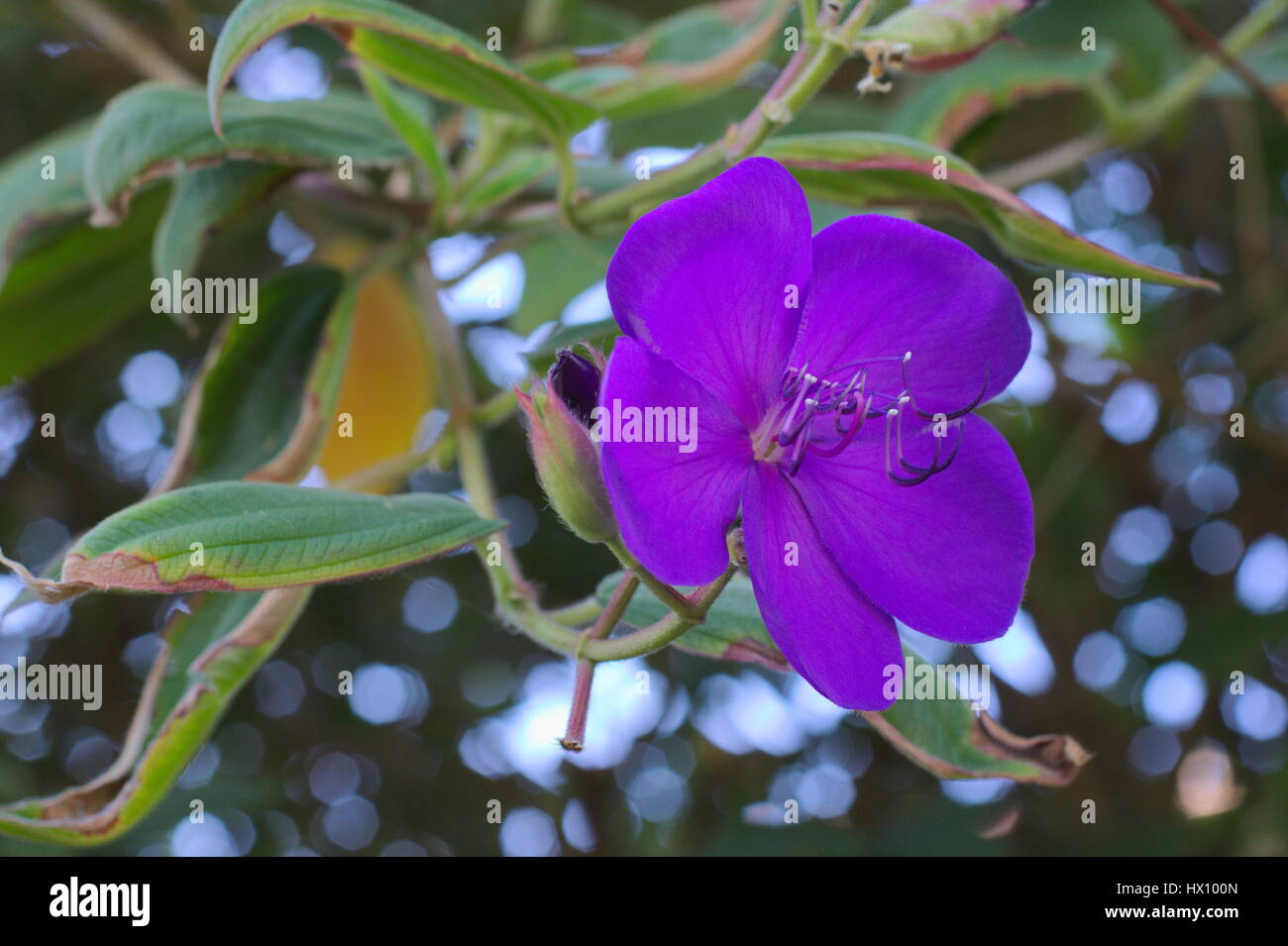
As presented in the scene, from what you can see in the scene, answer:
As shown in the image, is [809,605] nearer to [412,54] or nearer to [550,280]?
[412,54]

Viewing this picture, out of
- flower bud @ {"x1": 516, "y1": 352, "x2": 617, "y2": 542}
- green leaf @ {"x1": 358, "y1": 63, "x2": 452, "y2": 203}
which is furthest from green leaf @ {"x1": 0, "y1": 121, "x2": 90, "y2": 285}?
flower bud @ {"x1": 516, "y1": 352, "x2": 617, "y2": 542}

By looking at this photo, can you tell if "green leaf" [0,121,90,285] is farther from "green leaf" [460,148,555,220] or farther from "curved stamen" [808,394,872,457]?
"curved stamen" [808,394,872,457]

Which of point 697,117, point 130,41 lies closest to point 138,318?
point 130,41

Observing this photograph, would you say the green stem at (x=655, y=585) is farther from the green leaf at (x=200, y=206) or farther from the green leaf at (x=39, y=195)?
the green leaf at (x=39, y=195)

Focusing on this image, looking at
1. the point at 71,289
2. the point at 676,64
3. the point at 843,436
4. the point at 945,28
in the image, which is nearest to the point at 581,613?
the point at 843,436

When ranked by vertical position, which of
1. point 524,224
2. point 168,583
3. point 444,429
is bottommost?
point 168,583

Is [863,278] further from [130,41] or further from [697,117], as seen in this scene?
[130,41]
